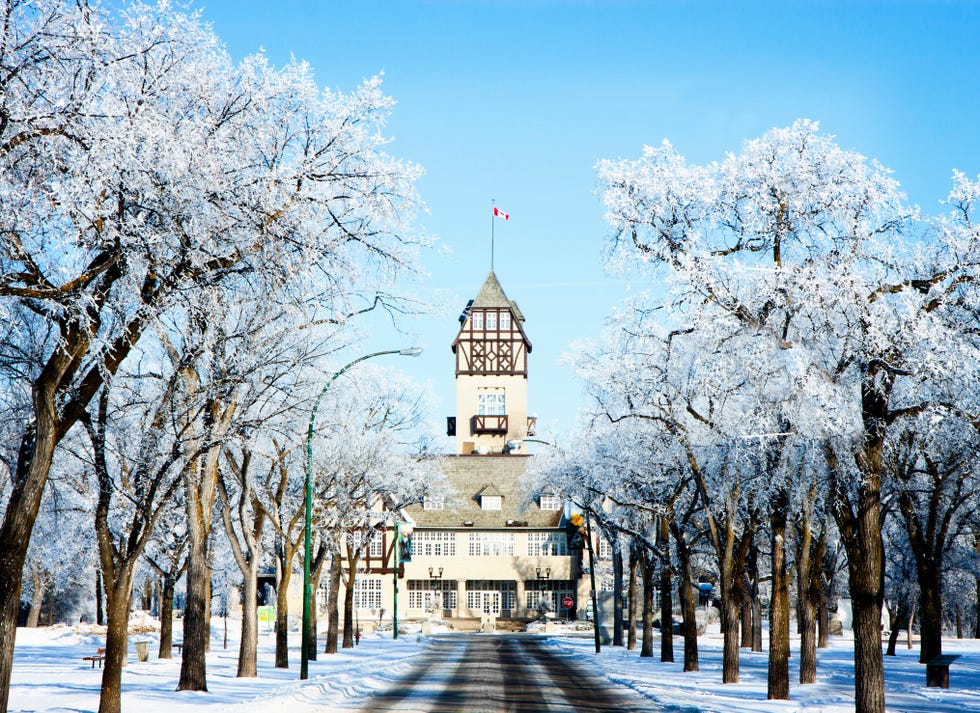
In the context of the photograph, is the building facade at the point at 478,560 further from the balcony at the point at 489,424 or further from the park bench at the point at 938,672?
the park bench at the point at 938,672

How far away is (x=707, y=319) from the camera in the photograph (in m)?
16.9

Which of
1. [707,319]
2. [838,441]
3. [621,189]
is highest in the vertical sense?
[621,189]

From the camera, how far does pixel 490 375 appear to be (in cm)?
9994

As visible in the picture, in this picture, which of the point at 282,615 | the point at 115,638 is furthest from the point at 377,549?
the point at 115,638

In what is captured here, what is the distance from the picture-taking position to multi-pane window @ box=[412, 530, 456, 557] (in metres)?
89.3

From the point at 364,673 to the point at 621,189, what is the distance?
67.2 ft

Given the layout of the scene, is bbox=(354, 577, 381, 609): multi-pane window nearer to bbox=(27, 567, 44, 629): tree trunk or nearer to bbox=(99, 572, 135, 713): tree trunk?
bbox=(27, 567, 44, 629): tree trunk

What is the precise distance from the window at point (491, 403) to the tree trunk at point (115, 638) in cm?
8066

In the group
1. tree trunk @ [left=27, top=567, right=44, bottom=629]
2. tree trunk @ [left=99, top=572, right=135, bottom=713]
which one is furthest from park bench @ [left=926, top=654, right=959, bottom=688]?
tree trunk @ [left=27, top=567, right=44, bottom=629]

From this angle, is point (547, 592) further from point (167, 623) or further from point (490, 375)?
point (167, 623)

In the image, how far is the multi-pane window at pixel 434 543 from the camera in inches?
3516

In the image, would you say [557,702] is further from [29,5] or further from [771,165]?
[29,5]

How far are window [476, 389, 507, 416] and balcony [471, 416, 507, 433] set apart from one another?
40 centimetres

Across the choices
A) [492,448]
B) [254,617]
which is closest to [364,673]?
[254,617]
